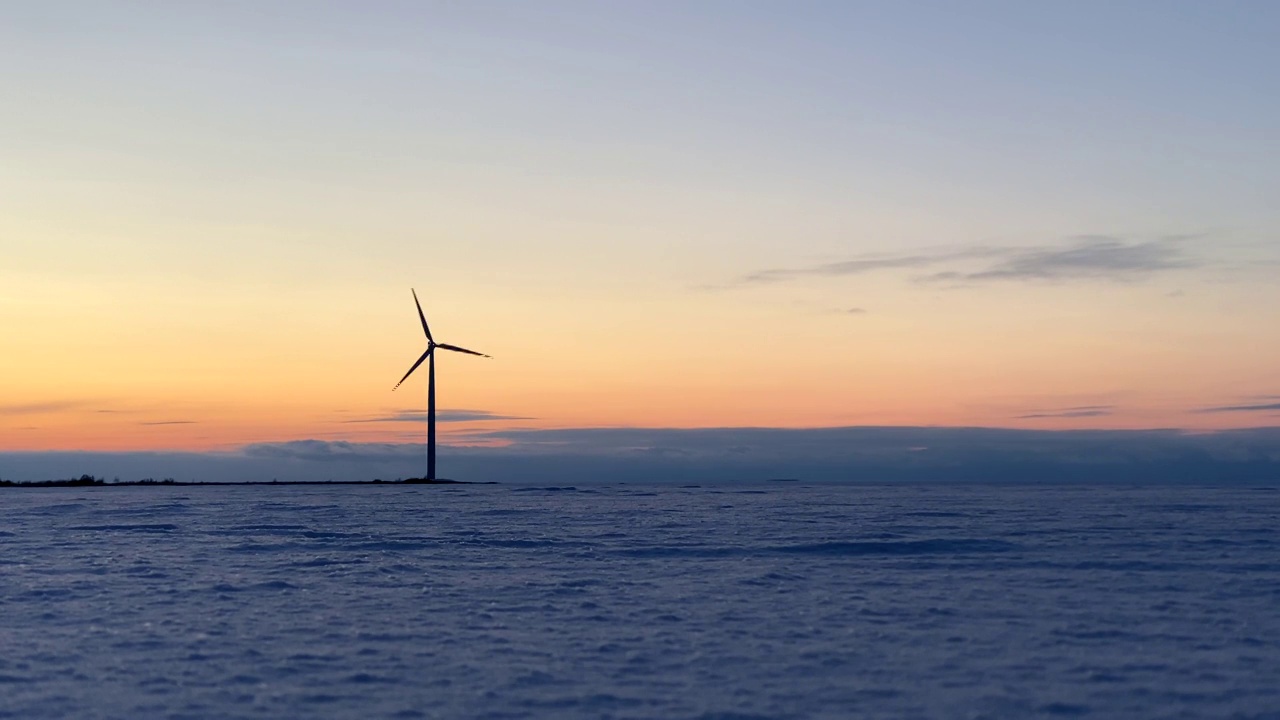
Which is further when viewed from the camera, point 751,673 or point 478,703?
A: point 751,673

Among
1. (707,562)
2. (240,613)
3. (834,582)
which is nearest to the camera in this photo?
(240,613)

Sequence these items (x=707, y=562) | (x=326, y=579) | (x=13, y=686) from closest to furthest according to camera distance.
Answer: (x=13, y=686) < (x=326, y=579) < (x=707, y=562)

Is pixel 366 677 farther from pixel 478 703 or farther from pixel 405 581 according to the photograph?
pixel 405 581

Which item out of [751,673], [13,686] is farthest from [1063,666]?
[13,686]

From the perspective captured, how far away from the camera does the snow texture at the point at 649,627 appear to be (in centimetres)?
1969

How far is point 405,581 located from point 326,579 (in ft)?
10.2

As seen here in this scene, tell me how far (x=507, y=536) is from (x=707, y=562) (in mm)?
17868

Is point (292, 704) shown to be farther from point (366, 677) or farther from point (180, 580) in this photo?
point (180, 580)

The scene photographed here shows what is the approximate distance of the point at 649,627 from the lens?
2712 cm

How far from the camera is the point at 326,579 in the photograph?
38125mm


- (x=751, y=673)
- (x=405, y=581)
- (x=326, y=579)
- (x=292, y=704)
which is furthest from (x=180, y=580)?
(x=751, y=673)

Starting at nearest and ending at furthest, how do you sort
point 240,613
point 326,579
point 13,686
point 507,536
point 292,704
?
point 292,704 < point 13,686 < point 240,613 < point 326,579 < point 507,536

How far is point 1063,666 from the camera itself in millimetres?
22125

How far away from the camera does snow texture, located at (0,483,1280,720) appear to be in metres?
19.7
